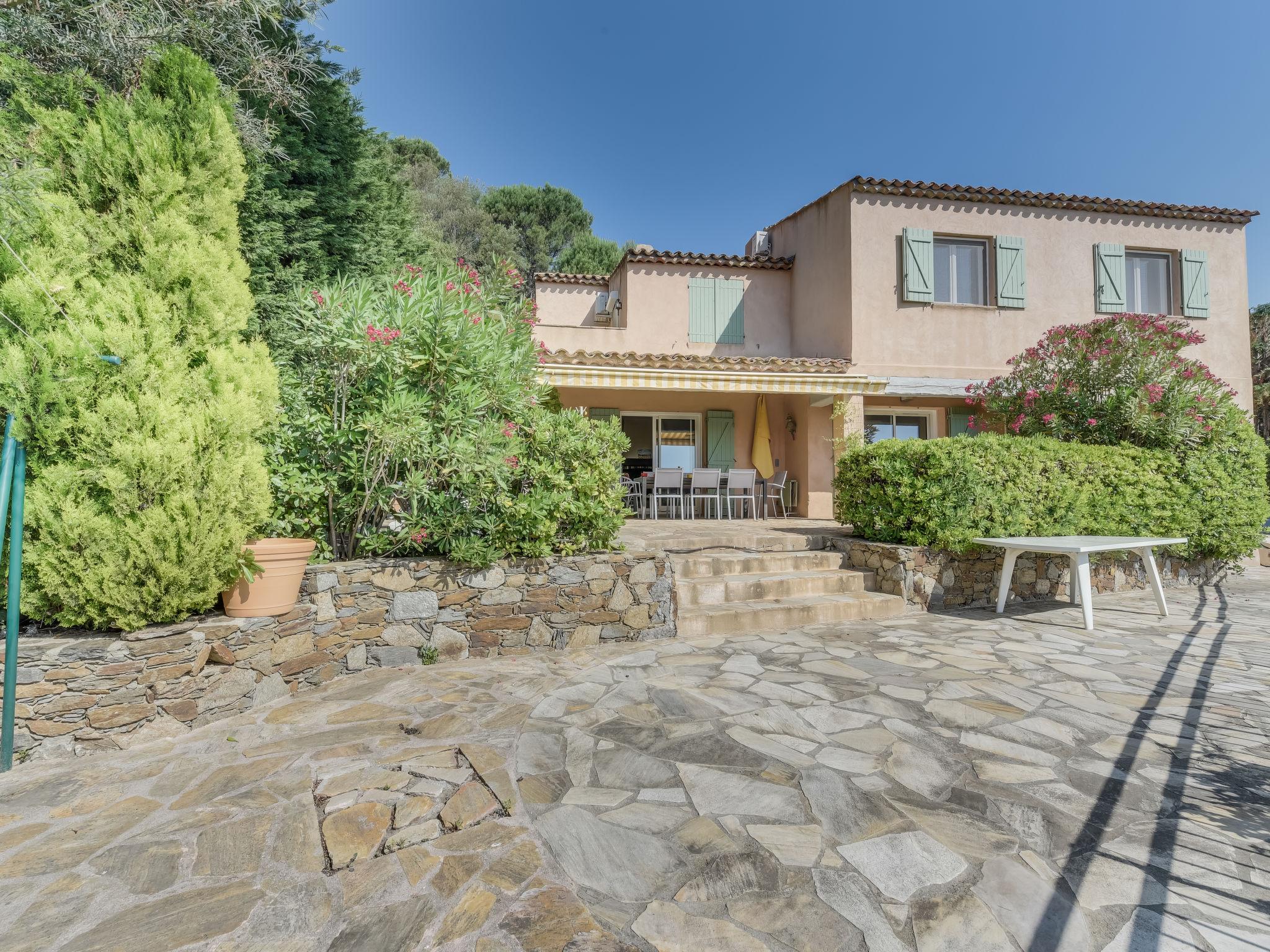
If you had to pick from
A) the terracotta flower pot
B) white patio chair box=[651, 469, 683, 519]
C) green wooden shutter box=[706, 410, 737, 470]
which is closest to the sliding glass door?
green wooden shutter box=[706, 410, 737, 470]

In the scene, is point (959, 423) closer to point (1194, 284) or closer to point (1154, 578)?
point (1194, 284)

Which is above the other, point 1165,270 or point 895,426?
point 1165,270

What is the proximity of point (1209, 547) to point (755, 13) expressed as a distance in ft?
49.9

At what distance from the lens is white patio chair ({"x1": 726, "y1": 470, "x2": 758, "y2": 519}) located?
13.1 metres

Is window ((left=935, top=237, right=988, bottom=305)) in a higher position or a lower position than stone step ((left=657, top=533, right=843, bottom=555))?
higher

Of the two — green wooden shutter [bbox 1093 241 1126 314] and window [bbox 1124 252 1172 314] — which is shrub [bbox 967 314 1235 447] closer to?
green wooden shutter [bbox 1093 241 1126 314]

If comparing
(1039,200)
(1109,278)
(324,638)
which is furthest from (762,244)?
(324,638)

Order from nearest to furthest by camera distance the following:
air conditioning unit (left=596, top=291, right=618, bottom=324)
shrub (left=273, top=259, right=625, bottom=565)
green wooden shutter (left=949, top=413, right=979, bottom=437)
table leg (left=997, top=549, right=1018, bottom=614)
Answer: shrub (left=273, top=259, right=625, bottom=565) < table leg (left=997, top=549, right=1018, bottom=614) < green wooden shutter (left=949, top=413, right=979, bottom=437) < air conditioning unit (left=596, top=291, right=618, bottom=324)

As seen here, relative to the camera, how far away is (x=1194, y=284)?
1443cm

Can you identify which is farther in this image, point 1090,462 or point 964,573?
point 1090,462

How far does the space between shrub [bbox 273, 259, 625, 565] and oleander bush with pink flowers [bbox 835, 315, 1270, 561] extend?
16.9 feet

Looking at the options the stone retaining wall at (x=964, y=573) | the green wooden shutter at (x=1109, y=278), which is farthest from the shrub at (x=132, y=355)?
the green wooden shutter at (x=1109, y=278)

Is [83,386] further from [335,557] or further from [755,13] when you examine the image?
[755,13]

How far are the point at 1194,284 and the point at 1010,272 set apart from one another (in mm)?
5073
